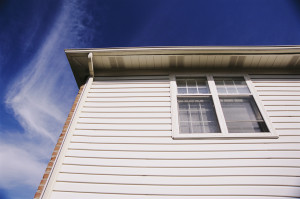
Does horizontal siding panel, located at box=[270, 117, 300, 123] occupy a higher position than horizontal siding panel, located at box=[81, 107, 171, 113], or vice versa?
horizontal siding panel, located at box=[81, 107, 171, 113]

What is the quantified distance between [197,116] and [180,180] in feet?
4.52

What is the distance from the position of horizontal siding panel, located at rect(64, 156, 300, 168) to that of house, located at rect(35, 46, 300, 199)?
0.02 meters

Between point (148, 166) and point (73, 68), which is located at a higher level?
point (73, 68)

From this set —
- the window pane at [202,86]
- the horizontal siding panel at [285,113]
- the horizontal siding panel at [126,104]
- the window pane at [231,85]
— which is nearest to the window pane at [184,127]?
the horizontal siding panel at [126,104]

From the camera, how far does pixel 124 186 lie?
259 cm

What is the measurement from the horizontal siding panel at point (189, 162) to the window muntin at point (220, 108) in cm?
47

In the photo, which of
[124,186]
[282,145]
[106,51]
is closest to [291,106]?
[282,145]

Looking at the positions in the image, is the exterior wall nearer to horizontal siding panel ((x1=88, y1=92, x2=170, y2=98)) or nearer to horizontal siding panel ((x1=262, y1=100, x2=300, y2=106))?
horizontal siding panel ((x1=262, y1=100, x2=300, y2=106))

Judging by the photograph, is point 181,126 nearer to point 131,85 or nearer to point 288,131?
point 131,85

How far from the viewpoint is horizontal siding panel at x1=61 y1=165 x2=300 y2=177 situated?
8.71 feet

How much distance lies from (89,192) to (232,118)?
119 inches

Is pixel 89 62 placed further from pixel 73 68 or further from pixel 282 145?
pixel 282 145

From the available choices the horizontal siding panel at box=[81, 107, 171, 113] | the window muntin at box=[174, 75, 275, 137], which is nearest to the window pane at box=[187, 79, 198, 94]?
the window muntin at box=[174, 75, 275, 137]

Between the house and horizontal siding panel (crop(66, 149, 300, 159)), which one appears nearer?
the house
